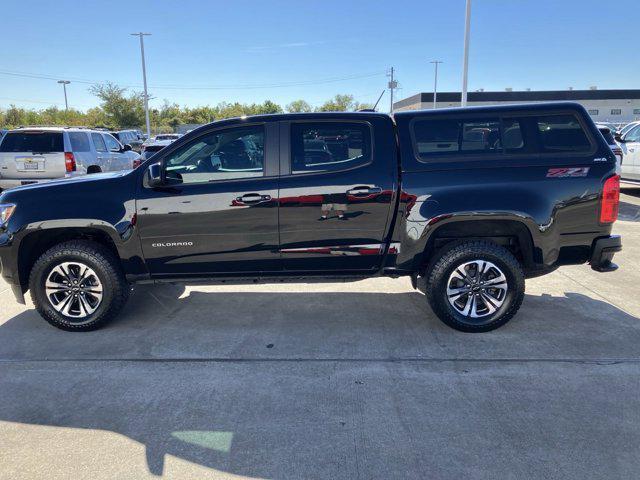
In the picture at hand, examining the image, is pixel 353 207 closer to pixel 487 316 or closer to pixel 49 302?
pixel 487 316

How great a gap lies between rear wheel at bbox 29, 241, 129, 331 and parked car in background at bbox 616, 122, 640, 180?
12377 millimetres

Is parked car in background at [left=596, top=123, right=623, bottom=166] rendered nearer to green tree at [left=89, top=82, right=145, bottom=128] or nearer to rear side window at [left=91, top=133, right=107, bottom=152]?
rear side window at [left=91, top=133, right=107, bottom=152]

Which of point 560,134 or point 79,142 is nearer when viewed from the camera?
point 560,134

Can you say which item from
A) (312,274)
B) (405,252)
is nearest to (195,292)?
(312,274)

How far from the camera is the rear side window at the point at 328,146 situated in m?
4.40

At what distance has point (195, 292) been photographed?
5805 mm

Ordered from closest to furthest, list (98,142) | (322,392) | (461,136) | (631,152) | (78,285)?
(322,392) → (461,136) → (78,285) → (98,142) → (631,152)

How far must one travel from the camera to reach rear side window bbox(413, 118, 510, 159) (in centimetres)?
441

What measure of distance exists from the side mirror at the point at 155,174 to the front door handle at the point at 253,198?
2.23 ft

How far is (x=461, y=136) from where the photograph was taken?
4.44m

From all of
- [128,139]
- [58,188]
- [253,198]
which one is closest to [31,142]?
[58,188]

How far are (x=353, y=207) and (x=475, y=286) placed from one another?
131 centimetres

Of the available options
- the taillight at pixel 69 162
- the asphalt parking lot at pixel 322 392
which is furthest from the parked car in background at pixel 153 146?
the asphalt parking lot at pixel 322 392

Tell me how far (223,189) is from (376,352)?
75.0 inches
